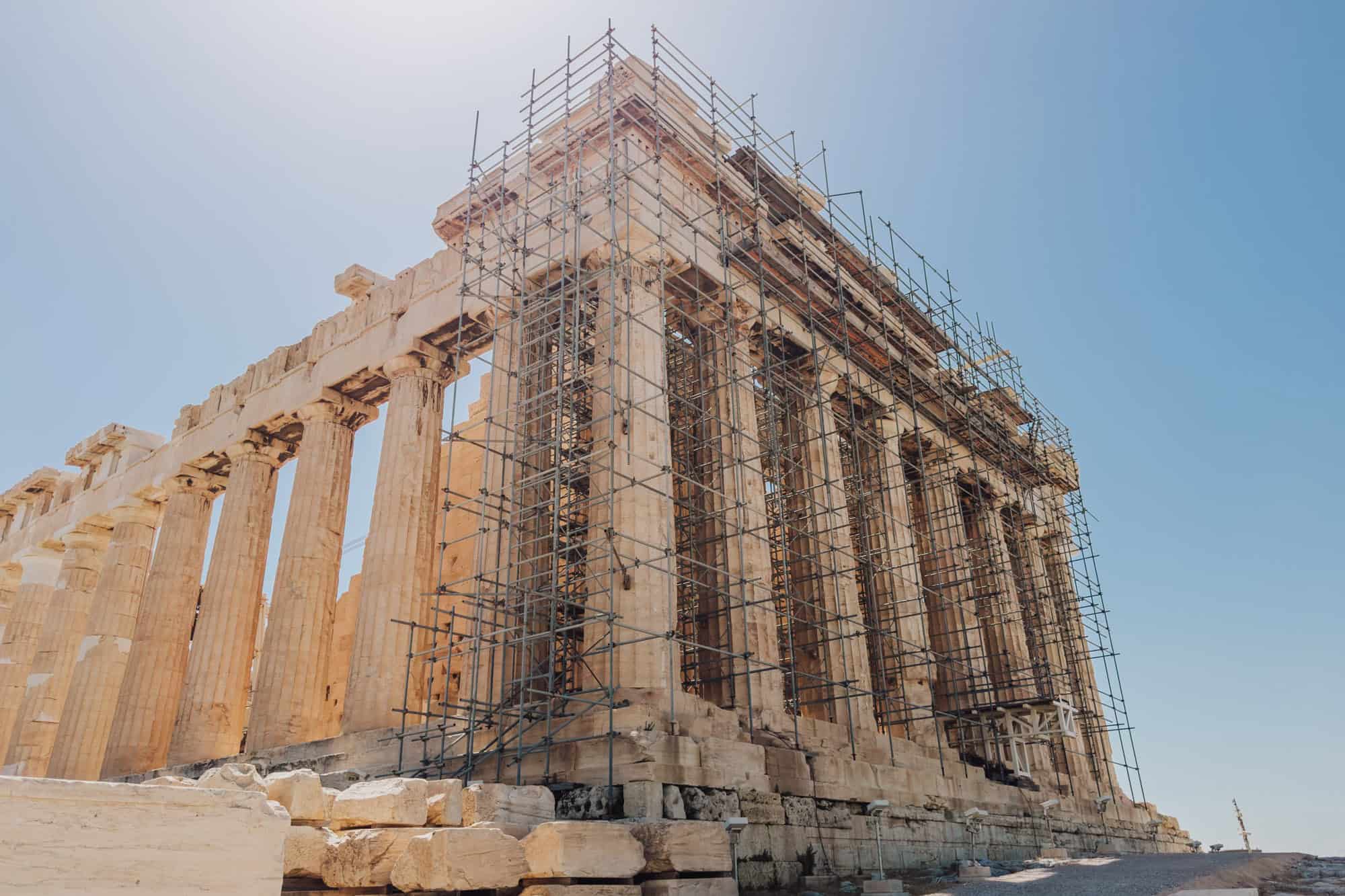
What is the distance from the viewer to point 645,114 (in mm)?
18797

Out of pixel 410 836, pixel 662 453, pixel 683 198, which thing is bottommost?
pixel 410 836

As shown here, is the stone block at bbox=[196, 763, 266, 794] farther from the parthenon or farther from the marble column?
the marble column

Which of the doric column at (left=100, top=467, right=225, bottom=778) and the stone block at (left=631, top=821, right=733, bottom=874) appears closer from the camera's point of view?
the stone block at (left=631, top=821, right=733, bottom=874)

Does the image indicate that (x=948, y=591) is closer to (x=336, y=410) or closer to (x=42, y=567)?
(x=336, y=410)

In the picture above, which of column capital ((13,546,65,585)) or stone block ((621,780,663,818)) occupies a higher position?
column capital ((13,546,65,585))

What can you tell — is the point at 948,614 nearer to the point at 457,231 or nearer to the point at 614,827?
the point at 457,231

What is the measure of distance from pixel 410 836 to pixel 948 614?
64.9 ft

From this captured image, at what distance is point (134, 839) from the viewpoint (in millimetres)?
6254

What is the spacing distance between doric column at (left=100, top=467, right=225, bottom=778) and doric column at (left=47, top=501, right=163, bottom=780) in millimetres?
967

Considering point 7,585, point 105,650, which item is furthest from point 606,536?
point 7,585

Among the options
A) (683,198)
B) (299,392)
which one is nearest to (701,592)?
(683,198)

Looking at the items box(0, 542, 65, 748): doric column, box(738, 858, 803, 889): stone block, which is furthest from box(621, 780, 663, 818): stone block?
box(0, 542, 65, 748): doric column

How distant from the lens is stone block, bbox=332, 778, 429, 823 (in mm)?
9688

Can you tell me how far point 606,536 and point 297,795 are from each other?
6.25m
